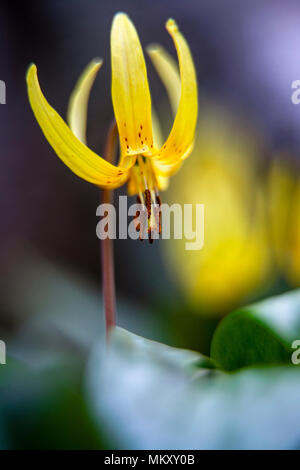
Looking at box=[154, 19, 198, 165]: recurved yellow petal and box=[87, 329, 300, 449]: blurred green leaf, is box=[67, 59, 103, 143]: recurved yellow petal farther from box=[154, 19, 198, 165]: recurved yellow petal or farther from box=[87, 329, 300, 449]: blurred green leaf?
box=[87, 329, 300, 449]: blurred green leaf

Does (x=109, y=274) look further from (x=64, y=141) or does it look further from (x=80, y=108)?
(x=80, y=108)

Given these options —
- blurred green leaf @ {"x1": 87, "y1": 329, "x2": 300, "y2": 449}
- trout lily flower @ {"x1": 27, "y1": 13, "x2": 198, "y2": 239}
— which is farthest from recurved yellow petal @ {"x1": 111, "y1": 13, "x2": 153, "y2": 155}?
blurred green leaf @ {"x1": 87, "y1": 329, "x2": 300, "y2": 449}

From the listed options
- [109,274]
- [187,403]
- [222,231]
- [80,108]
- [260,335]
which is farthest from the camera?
[222,231]

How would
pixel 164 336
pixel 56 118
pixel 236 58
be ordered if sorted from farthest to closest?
pixel 236 58 < pixel 164 336 < pixel 56 118

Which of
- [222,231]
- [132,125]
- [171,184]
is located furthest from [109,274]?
[171,184]

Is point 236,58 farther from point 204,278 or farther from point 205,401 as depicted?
point 205,401

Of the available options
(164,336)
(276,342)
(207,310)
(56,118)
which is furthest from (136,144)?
(207,310)
